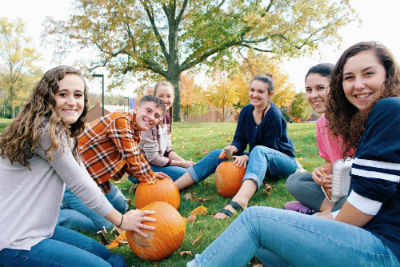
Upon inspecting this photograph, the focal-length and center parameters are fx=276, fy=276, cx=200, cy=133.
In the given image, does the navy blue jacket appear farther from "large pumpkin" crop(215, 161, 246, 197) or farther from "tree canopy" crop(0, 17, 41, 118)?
"tree canopy" crop(0, 17, 41, 118)

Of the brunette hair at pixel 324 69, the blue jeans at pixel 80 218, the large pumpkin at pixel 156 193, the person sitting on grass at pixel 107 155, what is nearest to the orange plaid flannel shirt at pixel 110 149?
the person sitting on grass at pixel 107 155

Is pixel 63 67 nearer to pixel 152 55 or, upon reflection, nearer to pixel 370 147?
pixel 370 147

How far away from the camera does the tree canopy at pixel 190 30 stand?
1747 centimetres

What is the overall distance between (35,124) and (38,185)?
444 mm

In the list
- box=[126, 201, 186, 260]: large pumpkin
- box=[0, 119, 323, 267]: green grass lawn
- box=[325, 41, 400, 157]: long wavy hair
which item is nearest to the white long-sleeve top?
box=[126, 201, 186, 260]: large pumpkin

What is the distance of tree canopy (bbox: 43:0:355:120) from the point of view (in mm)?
17469

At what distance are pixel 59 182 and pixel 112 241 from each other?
124 cm

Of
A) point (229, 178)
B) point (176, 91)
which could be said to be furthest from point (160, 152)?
point (176, 91)

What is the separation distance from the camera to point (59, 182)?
2.11 meters

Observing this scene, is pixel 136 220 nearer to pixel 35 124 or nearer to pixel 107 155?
pixel 35 124

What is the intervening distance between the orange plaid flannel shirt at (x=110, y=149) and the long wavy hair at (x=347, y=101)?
2.24 metres

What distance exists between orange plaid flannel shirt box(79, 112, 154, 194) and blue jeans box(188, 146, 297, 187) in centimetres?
99

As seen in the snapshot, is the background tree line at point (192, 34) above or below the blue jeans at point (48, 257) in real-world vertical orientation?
above

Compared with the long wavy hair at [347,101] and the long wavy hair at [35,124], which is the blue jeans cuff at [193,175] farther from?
the long wavy hair at [347,101]
